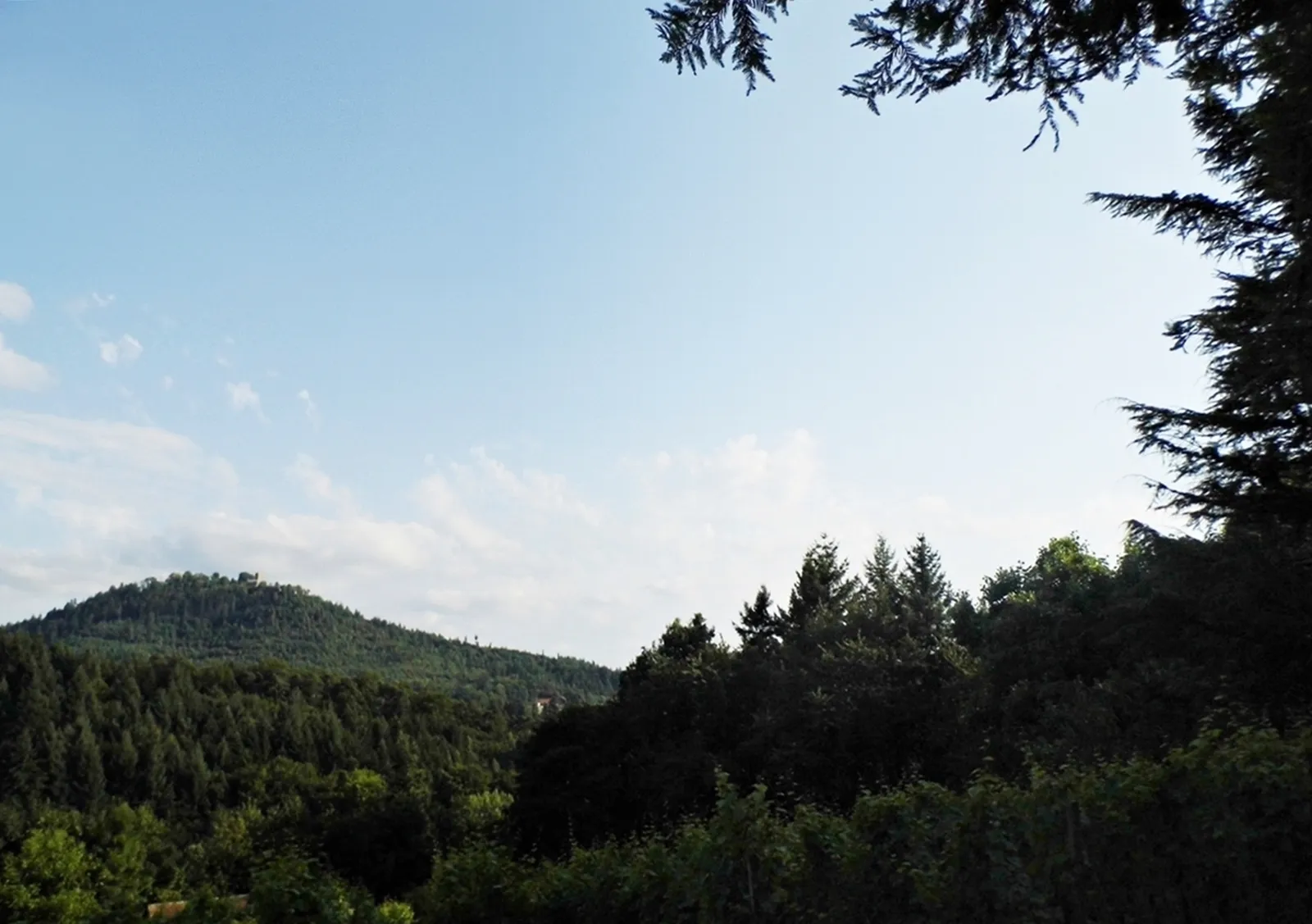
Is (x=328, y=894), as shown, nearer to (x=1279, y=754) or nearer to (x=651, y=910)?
(x=651, y=910)

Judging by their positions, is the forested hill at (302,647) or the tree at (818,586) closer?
the tree at (818,586)

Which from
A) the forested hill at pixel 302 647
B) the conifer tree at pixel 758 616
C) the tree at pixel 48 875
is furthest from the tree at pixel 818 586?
the forested hill at pixel 302 647

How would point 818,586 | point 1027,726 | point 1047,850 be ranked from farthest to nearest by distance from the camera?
point 818,586
point 1027,726
point 1047,850

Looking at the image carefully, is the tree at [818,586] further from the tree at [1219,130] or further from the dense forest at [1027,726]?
the tree at [1219,130]

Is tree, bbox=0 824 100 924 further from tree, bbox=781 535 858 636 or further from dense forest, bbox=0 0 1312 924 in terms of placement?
tree, bbox=781 535 858 636

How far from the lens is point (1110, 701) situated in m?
18.1

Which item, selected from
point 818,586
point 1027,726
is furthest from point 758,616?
point 1027,726

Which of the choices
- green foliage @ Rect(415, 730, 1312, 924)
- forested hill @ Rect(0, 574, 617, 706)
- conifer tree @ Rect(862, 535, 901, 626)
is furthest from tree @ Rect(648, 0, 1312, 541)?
forested hill @ Rect(0, 574, 617, 706)

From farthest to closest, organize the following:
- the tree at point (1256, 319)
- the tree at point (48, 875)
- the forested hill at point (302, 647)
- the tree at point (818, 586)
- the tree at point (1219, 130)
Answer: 1. the forested hill at point (302, 647)
2. the tree at point (818, 586)
3. the tree at point (48, 875)
4. the tree at point (1256, 319)
5. the tree at point (1219, 130)

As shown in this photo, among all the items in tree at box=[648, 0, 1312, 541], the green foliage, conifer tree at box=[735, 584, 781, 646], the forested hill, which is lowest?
the green foliage

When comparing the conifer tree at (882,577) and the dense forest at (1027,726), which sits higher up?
the conifer tree at (882,577)

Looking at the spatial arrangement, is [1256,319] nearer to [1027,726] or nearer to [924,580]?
[1027,726]

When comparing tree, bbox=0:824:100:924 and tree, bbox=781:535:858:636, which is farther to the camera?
tree, bbox=781:535:858:636

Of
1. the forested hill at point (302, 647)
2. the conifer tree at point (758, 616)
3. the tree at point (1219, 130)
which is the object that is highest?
the forested hill at point (302, 647)
